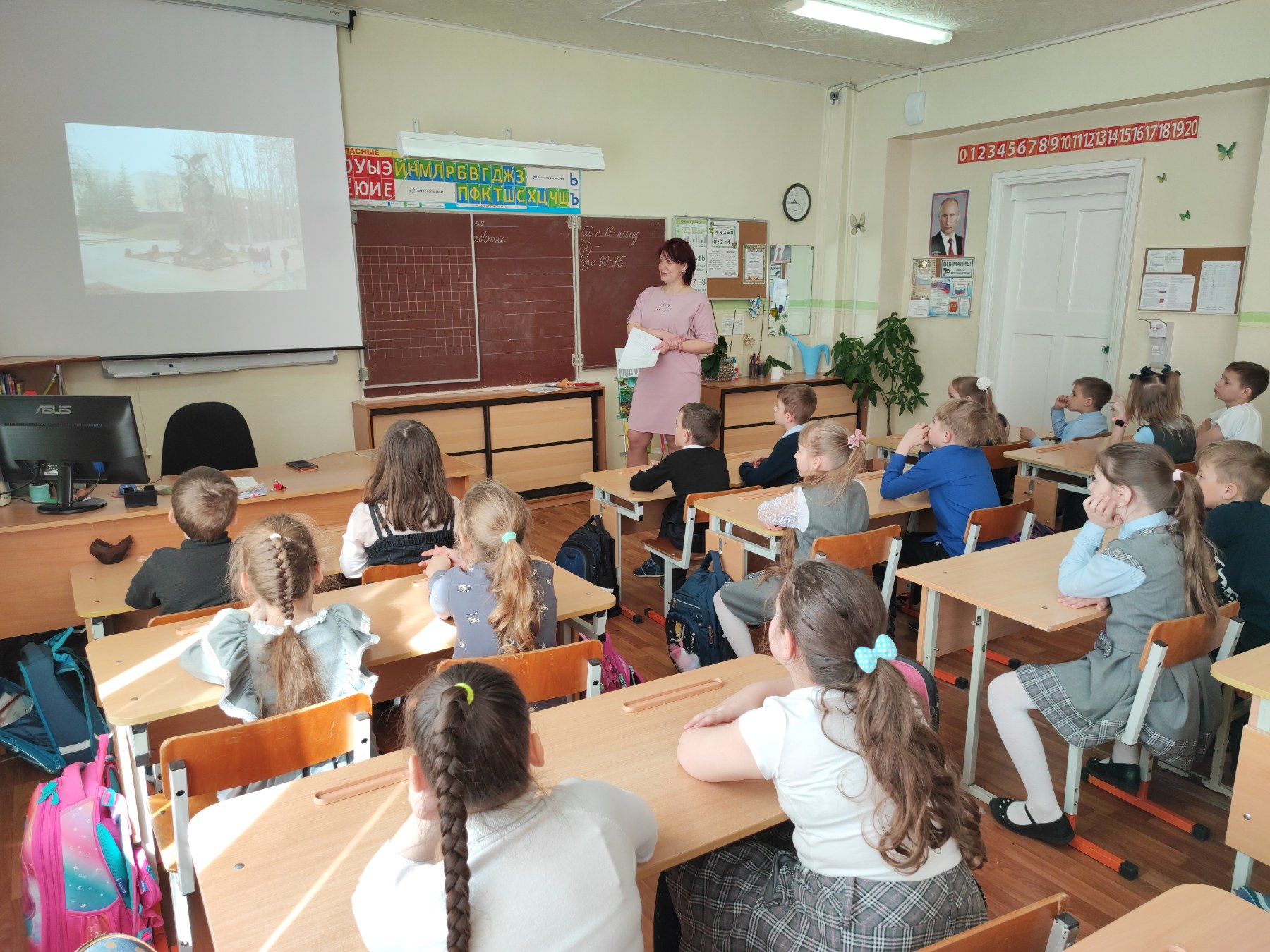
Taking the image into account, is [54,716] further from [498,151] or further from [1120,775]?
[498,151]

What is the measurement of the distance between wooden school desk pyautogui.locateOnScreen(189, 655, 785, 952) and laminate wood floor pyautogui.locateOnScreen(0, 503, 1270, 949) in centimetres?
50

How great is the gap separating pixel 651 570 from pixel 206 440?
221cm

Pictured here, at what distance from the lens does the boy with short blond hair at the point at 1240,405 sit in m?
4.21

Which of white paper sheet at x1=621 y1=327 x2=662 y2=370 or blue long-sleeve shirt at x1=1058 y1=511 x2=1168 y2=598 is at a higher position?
white paper sheet at x1=621 y1=327 x2=662 y2=370

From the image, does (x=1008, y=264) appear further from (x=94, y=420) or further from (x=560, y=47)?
(x=94, y=420)

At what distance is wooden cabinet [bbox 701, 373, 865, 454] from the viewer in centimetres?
632

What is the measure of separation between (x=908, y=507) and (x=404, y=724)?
277 cm

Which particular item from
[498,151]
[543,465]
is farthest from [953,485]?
[498,151]

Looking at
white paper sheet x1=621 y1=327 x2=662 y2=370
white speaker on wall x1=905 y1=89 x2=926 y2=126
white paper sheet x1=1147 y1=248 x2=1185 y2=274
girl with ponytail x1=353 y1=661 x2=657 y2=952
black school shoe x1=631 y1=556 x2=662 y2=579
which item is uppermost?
white speaker on wall x1=905 y1=89 x2=926 y2=126

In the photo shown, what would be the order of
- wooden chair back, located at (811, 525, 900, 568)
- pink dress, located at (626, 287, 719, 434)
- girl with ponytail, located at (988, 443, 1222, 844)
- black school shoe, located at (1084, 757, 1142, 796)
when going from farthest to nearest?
pink dress, located at (626, 287, 719, 434) < wooden chair back, located at (811, 525, 900, 568) < black school shoe, located at (1084, 757, 1142, 796) < girl with ponytail, located at (988, 443, 1222, 844)

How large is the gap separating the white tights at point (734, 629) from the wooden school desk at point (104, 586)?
1313 millimetres

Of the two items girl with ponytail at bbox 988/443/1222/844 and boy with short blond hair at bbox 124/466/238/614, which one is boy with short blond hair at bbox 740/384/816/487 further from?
boy with short blond hair at bbox 124/466/238/614

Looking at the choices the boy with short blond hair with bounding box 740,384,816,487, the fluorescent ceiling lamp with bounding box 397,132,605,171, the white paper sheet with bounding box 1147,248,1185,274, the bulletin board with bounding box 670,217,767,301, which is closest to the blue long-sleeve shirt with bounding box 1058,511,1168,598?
the boy with short blond hair with bounding box 740,384,816,487

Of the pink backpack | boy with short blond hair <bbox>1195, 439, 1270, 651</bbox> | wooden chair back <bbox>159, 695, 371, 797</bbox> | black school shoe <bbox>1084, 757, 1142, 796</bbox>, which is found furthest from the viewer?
black school shoe <bbox>1084, 757, 1142, 796</bbox>
